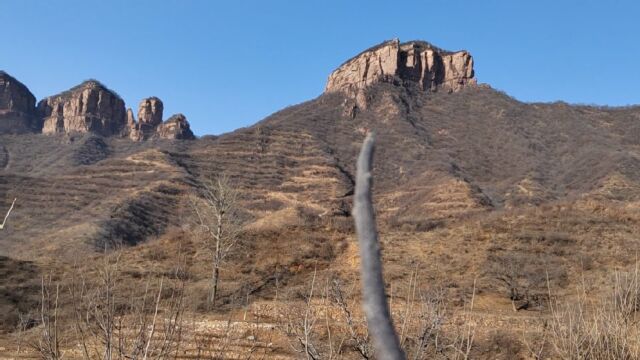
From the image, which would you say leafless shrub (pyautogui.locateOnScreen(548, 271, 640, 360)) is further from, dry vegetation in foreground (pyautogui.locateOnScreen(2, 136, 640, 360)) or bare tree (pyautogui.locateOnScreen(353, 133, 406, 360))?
dry vegetation in foreground (pyautogui.locateOnScreen(2, 136, 640, 360))

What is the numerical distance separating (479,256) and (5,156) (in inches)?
4686

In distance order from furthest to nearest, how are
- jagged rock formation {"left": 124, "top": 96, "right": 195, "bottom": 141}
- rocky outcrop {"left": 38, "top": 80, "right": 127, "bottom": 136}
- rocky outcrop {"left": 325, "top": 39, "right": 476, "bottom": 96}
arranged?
1. rocky outcrop {"left": 38, "top": 80, "right": 127, "bottom": 136}
2. jagged rock formation {"left": 124, "top": 96, "right": 195, "bottom": 141}
3. rocky outcrop {"left": 325, "top": 39, "right": 476, "bottom": 96}

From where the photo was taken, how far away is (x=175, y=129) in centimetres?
13238

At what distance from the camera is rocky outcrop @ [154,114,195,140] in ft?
433

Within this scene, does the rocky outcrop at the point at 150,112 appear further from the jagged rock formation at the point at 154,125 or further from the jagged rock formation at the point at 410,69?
the jagged rock formation at the point at 410,69

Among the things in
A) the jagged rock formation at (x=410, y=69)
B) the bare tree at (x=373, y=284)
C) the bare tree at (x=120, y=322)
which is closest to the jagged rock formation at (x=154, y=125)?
the jagged rock formation at (x=410, y=69)

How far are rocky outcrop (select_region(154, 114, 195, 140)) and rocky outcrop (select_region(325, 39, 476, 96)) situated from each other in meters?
41.8

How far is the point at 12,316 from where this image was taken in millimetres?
16891

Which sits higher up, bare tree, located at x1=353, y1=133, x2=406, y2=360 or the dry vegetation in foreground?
bare tree, located at x1=353, y1=133, x2=406, y2=360

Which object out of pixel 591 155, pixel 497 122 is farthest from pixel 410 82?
pixel 591 155

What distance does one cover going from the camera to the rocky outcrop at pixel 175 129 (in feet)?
433

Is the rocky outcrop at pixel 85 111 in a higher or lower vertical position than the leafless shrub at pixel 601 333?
higher

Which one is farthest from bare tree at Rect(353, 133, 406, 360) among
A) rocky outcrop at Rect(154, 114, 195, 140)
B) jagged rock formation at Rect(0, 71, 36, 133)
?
jagged rock formation at Rect(0, 71, 36, 133)

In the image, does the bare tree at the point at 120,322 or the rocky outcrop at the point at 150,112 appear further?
the rocky outcrop at the point at 150,112
